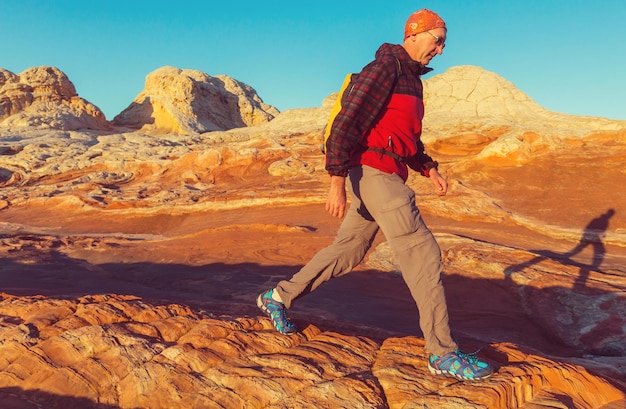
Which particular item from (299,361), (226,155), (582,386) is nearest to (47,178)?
(226,155)

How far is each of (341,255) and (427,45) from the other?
50.6 inches

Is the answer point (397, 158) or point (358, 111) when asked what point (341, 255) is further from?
point (358, 111)

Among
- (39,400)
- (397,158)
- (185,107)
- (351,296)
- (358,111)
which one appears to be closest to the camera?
(39,400)

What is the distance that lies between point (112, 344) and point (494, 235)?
620cm

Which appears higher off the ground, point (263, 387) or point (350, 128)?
point (350, 128)

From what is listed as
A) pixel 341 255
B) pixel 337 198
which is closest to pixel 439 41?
pixel 337 198

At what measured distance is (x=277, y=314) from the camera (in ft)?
8.87

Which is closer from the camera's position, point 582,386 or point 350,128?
point 582,386

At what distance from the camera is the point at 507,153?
11258mm

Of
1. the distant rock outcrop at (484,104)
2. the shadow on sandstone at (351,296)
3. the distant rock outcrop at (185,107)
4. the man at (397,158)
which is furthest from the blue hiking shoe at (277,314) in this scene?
the distant rock outcrop at (185,107)

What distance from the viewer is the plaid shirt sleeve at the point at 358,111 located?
7.64 feet

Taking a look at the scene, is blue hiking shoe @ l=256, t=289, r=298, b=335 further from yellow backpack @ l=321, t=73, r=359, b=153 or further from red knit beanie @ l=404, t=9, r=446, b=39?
red knit beanie @ l=404, t=9, r=446, b=39

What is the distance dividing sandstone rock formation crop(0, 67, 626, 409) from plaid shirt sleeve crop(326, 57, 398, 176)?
1046mm

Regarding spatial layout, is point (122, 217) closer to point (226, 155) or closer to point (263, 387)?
point (226, 155)
